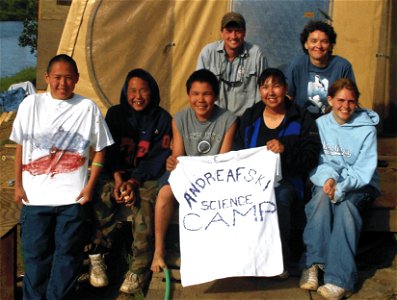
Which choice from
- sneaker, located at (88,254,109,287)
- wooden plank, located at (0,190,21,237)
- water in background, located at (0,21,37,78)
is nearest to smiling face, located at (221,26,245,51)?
sneaker, located at (88,254,109,287)

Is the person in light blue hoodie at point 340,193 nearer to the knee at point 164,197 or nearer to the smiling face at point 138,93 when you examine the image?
the knee at point 164,197

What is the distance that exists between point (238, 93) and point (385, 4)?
2.05m

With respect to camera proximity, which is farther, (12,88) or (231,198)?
(12,88)

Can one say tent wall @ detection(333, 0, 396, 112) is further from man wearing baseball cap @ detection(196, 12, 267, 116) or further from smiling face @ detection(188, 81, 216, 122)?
smiling face @ detection(188, 81, 216, 122)

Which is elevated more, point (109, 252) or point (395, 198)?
point (395, 198)

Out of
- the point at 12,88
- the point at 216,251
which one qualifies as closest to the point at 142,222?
the point at 216,251

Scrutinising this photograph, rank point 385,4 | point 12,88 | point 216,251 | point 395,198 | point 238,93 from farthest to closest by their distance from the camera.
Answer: point 12,88 → point 385,4 → point 238,93 → point 395,198 → point 216,251

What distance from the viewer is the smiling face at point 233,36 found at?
437cm

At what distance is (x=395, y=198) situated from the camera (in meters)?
4.01

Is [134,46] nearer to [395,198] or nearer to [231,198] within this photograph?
[231,198]

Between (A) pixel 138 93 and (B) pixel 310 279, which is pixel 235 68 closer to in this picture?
(A) pixel 138 93

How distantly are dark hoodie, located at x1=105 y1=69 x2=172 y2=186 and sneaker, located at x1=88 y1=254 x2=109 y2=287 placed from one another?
608mm

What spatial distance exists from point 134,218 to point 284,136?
3.84ft

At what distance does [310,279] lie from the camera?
3.45m
